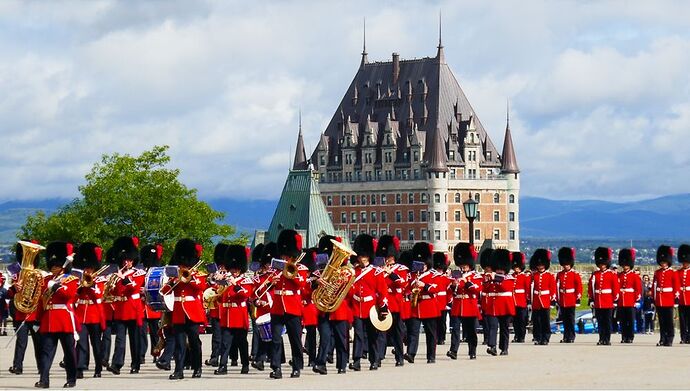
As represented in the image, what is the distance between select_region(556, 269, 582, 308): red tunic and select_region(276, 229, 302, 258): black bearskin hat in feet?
39.7

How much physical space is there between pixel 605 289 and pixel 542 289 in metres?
1.41

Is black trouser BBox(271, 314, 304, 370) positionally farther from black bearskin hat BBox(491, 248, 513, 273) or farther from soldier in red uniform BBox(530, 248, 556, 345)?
soldier in red uniform BBox(530, 248, 556, 345)

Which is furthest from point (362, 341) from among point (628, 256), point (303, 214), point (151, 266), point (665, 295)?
point (303, 214)

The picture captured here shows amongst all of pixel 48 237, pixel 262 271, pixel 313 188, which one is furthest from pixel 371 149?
pixel 262 271

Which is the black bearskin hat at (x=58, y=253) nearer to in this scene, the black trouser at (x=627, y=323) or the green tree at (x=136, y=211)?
the black trouser at (x=627, y=323)

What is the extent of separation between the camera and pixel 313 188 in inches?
4867

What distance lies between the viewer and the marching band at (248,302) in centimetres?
2600

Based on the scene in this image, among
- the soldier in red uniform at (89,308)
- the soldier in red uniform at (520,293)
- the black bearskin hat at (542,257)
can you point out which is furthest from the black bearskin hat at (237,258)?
the black bearskin hat at (542,257)

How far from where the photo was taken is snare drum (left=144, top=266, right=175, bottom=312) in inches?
1065

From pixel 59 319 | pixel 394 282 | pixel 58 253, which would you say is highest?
pixel 58 253

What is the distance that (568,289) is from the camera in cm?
3788

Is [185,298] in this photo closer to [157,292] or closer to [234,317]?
[157,292]

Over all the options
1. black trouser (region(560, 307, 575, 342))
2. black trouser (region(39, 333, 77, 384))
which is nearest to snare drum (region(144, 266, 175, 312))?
black trouser (region(39, 333, 77, 384))

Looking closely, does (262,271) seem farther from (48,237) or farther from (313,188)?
(313,188)
